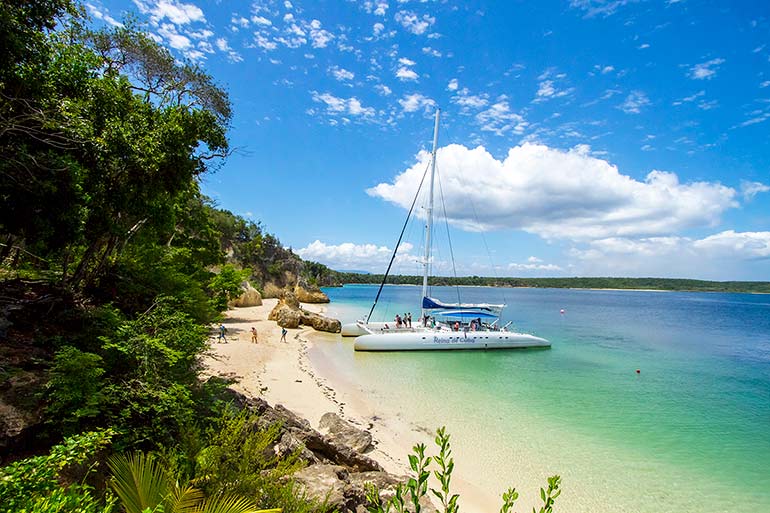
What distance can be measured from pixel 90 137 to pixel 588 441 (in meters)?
14.7

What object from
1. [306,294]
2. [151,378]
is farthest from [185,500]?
[306,294]

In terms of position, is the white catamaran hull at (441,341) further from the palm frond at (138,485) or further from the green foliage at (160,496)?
the green foliage at (160,496)

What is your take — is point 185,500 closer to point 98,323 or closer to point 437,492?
point 437,492

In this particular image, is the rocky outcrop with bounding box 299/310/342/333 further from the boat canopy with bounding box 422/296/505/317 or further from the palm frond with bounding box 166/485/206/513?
the palm frond with bounding box 166/485/206/513

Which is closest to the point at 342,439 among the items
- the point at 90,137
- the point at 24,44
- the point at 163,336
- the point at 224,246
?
the point at 163,336

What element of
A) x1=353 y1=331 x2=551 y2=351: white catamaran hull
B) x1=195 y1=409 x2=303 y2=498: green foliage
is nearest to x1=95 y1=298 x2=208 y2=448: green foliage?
x1=195 y1=409 x2=303 y2=498: green foliage

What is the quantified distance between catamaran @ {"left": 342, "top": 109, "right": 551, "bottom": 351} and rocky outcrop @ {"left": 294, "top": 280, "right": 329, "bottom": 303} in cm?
3330

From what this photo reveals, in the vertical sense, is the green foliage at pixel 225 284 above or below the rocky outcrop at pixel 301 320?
above

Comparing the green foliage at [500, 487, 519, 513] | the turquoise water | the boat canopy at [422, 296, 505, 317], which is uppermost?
the green foliage at [500, 487, 519, 513]

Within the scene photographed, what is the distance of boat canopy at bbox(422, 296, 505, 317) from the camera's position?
24.8 m

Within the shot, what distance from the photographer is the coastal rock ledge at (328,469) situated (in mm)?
5309

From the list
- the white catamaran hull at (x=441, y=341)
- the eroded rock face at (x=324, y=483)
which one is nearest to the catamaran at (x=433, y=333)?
the white catamaran hull at (x=441, y=341)

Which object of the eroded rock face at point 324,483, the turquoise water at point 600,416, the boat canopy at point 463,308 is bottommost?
the turquoise water at point 600,416

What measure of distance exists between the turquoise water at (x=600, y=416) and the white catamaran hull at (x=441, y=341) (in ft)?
1.98
